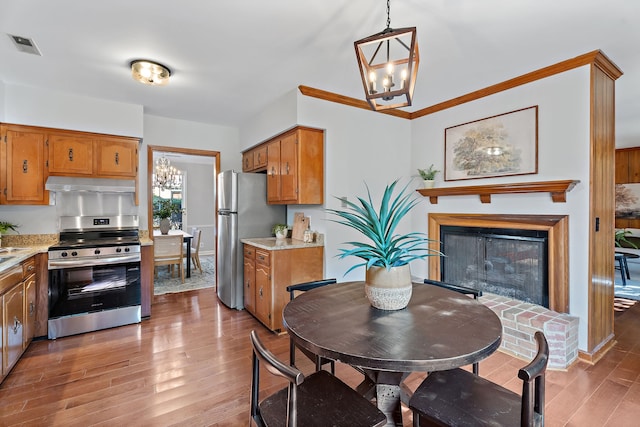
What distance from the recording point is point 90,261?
10.7 feet

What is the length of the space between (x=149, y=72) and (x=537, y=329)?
404cm

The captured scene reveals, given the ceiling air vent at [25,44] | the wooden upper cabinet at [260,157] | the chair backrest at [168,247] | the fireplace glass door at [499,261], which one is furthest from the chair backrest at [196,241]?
the fireplace glass door at [499,261]

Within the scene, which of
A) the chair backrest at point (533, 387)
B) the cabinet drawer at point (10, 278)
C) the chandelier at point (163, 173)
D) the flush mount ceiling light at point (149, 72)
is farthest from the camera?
the chandelier at point (163, 173)

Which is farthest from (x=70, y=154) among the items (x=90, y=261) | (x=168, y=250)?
(x=168, y=250)

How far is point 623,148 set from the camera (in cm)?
648

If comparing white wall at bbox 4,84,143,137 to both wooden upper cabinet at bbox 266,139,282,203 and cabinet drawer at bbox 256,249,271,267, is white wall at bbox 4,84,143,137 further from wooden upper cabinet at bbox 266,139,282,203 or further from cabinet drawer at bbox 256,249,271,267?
cabinet drawer at bbox 256,249,271,267

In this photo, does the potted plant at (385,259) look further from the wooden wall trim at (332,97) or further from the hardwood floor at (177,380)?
the wooden wall trim at (332,97)

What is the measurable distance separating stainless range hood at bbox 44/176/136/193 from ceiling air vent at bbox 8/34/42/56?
138cm

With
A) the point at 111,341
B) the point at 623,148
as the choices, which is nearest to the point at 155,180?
the point at 111,341

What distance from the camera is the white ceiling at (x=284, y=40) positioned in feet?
6.55

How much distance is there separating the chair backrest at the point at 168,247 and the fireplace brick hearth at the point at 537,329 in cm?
462

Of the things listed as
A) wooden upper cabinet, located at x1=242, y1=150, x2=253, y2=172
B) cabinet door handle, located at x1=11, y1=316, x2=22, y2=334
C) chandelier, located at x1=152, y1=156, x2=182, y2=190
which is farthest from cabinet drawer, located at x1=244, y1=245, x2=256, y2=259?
chandelier, located at x1=152, y1=156, x2=182, y2=190

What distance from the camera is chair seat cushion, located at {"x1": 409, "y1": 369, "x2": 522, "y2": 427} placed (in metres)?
1.23

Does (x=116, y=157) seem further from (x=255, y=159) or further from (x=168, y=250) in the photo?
(x=168, y=250)
